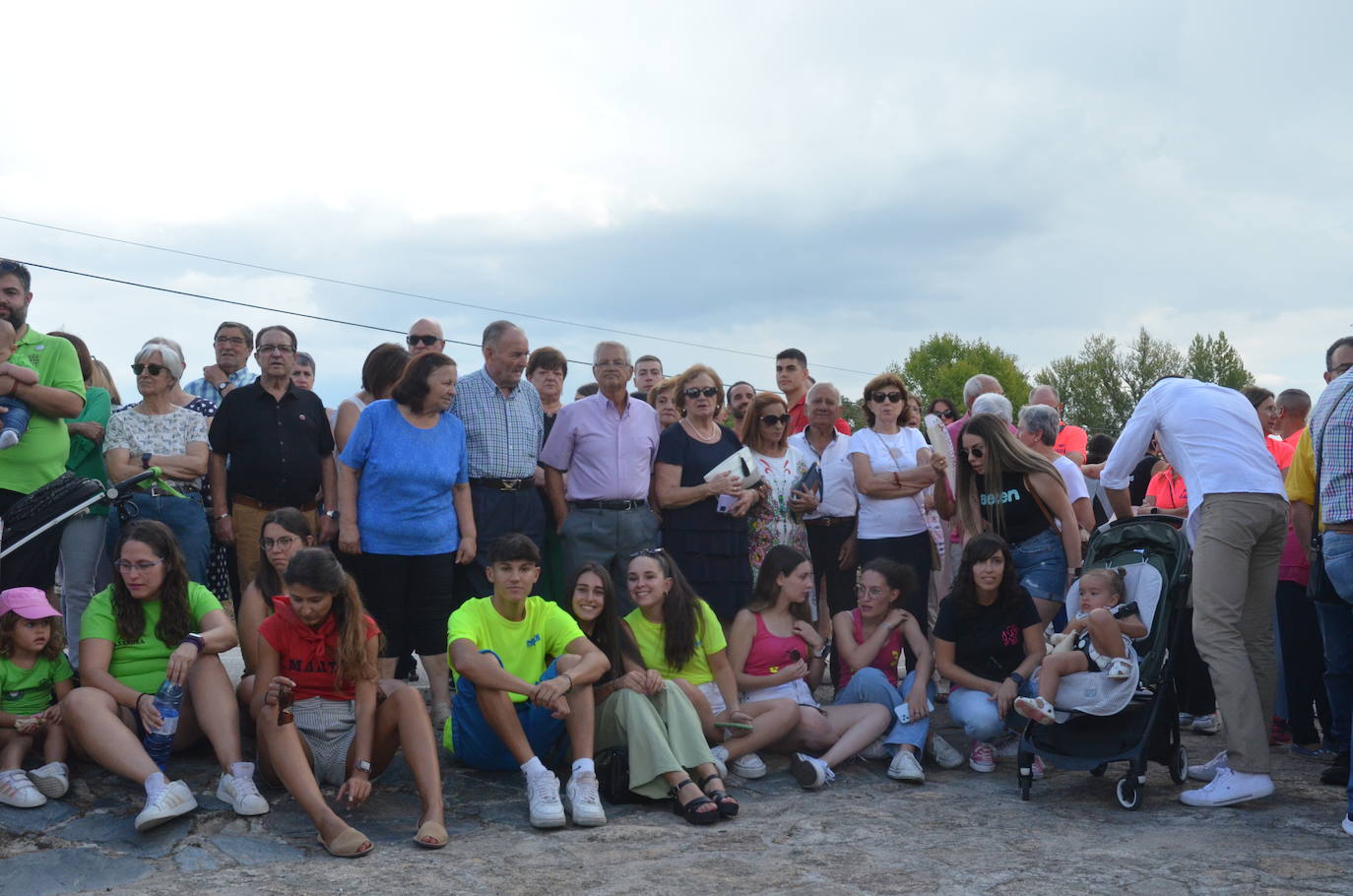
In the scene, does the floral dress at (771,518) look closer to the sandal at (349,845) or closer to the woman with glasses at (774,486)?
the woman with glasses at (774,486)

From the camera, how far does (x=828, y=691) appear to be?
7555 millimetres

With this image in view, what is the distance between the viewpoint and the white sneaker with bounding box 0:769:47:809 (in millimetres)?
4617

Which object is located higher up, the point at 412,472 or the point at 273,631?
the point at 412,472

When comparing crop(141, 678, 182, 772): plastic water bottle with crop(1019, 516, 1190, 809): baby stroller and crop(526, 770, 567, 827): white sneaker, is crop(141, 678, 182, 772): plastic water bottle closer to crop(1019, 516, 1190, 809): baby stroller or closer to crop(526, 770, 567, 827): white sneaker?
crop(526, 770, 567, 827): white sneaker

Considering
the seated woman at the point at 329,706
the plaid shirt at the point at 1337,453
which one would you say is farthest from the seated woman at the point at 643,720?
the plaid shirt at the point at 1337,453

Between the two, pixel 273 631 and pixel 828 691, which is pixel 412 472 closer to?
pixel 273 631

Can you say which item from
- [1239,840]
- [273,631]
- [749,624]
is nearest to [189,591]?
[273,631]

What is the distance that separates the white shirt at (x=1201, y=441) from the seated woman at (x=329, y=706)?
10.9ft

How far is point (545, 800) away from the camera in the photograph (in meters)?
4.80

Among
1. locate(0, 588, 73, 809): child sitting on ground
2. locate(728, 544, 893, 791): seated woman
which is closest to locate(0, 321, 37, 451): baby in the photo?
locate(0, 588, 73, 809): child sitting on ground

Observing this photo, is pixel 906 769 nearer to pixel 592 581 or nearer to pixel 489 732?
pixel 592 581

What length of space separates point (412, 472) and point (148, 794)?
6.30 feet

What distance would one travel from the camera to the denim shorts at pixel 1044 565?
625cm

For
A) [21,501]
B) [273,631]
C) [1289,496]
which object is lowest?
[273,631]
